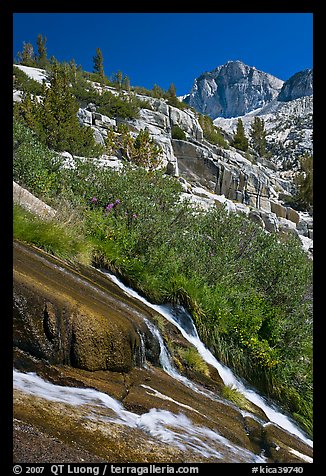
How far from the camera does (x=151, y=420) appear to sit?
3607 mm

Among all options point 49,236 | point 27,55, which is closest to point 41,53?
point 27,55

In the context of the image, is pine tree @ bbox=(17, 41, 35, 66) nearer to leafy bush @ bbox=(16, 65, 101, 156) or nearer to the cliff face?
leafy bush @ bbox=(16, 65, 101, 156)

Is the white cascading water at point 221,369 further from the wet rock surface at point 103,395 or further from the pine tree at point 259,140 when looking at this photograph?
the pine tree at point 259,140

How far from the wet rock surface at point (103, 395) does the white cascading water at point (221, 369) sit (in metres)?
0.52

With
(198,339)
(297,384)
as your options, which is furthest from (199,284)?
(297,384)

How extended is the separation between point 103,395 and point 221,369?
9.99 ft

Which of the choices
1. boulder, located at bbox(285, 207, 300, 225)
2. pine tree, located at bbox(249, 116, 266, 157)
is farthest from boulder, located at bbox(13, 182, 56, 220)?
pine tree, located at bbox(249, 116, 266, 157)

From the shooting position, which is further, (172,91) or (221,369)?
(172,91)

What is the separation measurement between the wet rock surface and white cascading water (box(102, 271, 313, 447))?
20.7 inches

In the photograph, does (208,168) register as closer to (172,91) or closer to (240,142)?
(172,91)

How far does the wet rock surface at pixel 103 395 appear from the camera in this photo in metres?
2.91

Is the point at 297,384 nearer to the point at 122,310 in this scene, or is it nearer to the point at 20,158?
the point at 122,310

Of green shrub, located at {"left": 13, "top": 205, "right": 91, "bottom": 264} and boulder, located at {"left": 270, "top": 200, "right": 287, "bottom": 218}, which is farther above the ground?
boulder, located at {"left": 270, "top": 200, "right": 287, "bottom": 218}

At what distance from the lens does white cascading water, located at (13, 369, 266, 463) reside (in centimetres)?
325
